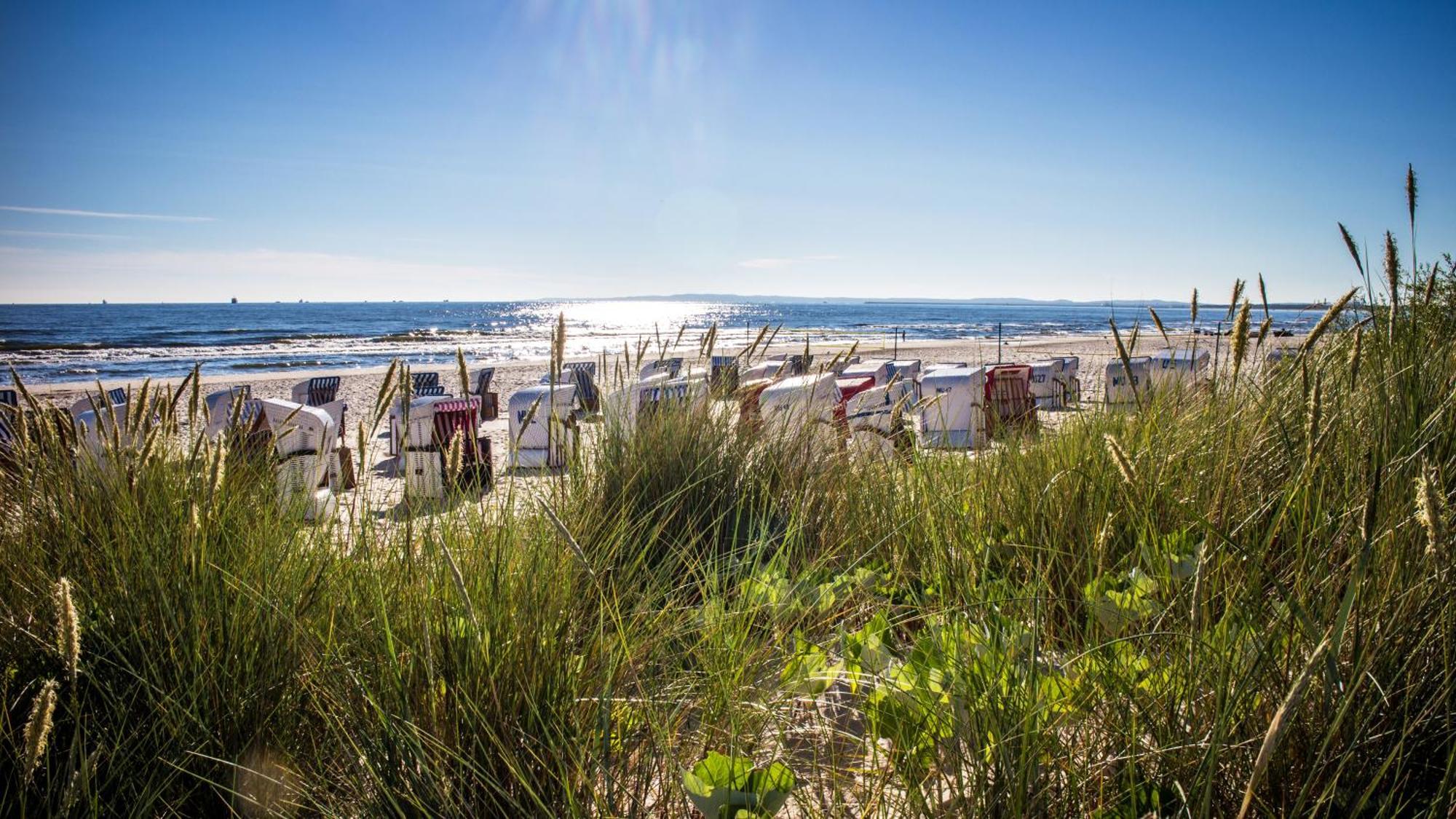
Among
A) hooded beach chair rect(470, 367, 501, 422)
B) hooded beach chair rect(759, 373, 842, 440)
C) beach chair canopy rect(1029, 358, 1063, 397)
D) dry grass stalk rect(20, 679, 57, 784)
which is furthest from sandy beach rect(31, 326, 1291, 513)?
dry grass stalk rect(20, 679, 57, 784)

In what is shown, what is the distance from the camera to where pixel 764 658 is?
1.66 meters

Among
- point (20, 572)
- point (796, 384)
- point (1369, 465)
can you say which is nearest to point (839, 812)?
point (1369, 465)

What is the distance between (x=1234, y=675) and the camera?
1.08m

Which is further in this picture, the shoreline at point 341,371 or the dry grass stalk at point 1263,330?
the shoreline at point 341,371

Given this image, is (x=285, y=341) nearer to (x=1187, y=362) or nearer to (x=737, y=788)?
(x=1187, y=362)

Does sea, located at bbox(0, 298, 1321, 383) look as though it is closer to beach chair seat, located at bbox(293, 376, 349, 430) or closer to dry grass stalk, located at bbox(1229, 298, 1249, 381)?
dry grass stalk, located at bbox(1229, 298, 1249, 381)

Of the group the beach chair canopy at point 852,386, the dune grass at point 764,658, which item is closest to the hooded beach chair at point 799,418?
the dune grass at point 764,658

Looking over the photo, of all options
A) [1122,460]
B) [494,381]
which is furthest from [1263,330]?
[494,381]

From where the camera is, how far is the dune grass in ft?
3.53

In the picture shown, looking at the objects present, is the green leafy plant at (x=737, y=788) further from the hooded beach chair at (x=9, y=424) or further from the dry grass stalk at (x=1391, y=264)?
the hooded beach chair at (x=9, y=424)

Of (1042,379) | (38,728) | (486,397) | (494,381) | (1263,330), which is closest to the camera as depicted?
(38,728)

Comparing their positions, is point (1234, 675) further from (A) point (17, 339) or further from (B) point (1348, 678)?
(A) point (17, 339)

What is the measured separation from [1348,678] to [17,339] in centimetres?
4597

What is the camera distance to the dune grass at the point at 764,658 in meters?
1.08
